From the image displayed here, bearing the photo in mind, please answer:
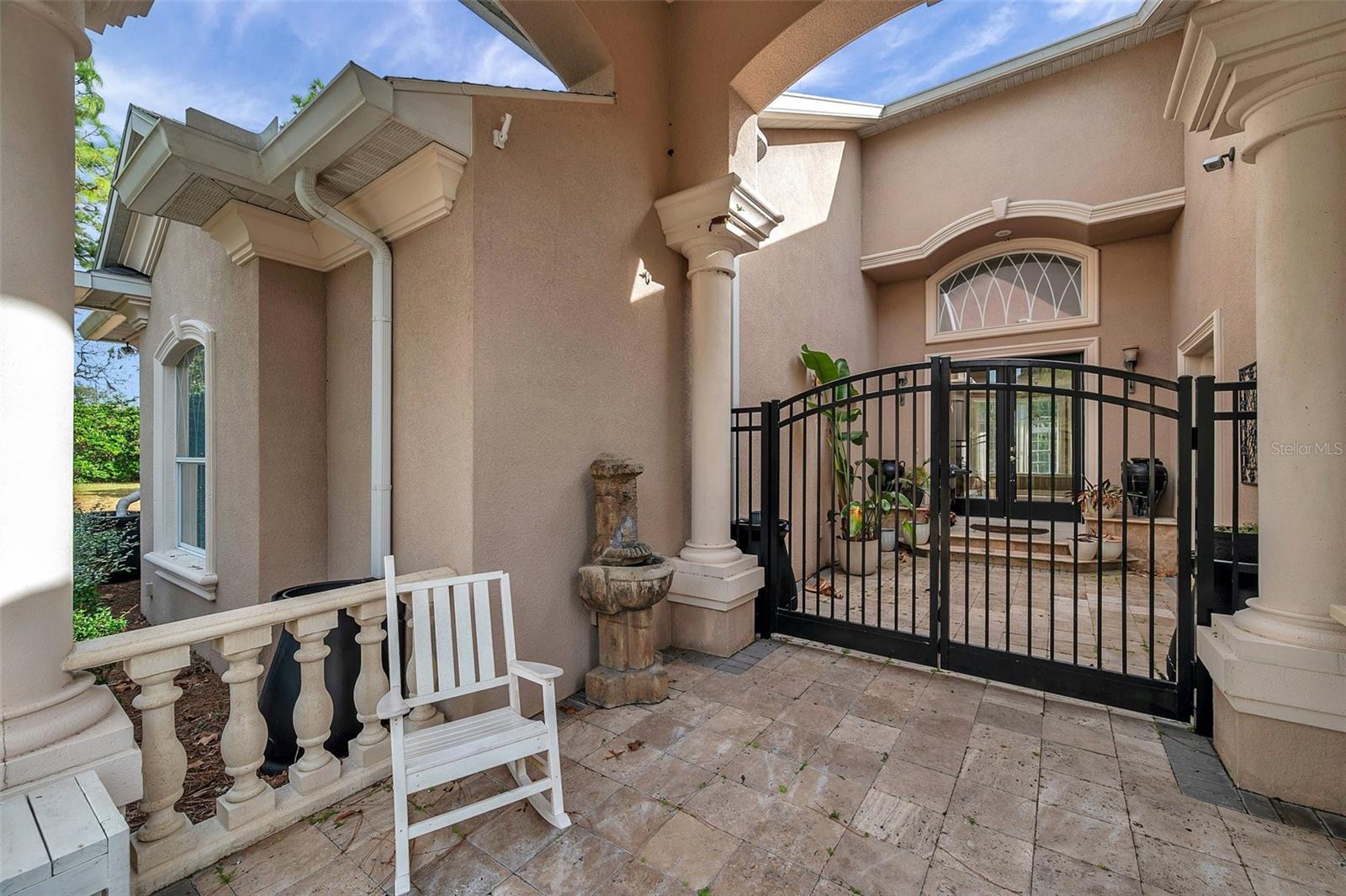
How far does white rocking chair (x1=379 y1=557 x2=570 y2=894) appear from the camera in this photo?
5.58 feet

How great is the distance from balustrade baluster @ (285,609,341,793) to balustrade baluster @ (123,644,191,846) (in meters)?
0.34

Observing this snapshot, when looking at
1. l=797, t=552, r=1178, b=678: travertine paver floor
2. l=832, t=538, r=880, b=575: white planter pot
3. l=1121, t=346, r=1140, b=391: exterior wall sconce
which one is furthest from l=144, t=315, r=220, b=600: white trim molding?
l=1121, t=346, r=1140, b=391: exterior wall sconce

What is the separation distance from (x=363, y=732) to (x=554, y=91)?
10.5 feet

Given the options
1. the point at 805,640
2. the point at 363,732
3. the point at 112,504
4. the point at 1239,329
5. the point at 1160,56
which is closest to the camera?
the point at 363,732

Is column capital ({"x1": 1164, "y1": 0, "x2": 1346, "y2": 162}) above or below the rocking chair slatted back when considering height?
above

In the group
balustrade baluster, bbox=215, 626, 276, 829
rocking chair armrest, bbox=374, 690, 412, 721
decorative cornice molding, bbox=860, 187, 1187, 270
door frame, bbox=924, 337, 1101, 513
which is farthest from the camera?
door frame, bbox=924, 337, 1101, 513

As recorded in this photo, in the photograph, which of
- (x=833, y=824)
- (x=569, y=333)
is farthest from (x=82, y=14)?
(x=833, y=824)

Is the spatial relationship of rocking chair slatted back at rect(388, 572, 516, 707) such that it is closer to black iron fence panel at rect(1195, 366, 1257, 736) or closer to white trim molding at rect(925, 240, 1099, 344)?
black iron fence panel at rect(1195, 366, 1257, 736)

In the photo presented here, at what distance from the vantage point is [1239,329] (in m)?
4.05

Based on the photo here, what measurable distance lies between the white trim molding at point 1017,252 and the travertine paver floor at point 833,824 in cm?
552

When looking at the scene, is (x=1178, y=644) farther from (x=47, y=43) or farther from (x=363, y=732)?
(x=47, y=43)

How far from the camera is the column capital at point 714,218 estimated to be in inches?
133

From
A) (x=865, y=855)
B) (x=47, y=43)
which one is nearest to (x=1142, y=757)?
(x=865, y=855)
